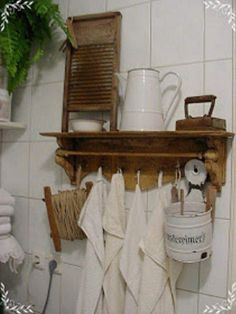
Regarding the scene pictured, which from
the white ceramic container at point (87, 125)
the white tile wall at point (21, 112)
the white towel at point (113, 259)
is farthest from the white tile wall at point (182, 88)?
the white tile wall at point (21, 112)

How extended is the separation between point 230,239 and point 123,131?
45 centimetres

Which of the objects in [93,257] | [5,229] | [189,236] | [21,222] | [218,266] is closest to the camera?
[189,236]

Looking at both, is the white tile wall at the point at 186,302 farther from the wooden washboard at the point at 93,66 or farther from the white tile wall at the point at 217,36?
the white tile wall at the point at 217,36

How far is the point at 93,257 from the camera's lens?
1104 mm

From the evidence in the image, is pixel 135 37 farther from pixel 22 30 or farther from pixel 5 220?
pixel 5 220

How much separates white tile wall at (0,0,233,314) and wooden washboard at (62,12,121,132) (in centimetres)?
6

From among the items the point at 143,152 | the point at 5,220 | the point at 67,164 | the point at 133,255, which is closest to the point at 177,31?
the point at 143,152

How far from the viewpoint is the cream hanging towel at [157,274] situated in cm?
98

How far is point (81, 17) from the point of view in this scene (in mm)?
1214

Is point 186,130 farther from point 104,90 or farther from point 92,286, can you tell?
point 92,286

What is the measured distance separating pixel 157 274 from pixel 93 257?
23 cm

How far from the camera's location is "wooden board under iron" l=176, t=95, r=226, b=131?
90cm

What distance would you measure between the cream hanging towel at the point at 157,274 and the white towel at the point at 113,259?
0.10 metres

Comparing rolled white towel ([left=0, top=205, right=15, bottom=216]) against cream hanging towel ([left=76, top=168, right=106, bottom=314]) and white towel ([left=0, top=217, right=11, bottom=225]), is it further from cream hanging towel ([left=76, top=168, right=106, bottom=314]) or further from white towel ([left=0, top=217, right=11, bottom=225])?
cream hanging towel ([left=76, top=168, right=106, bottom=314])
